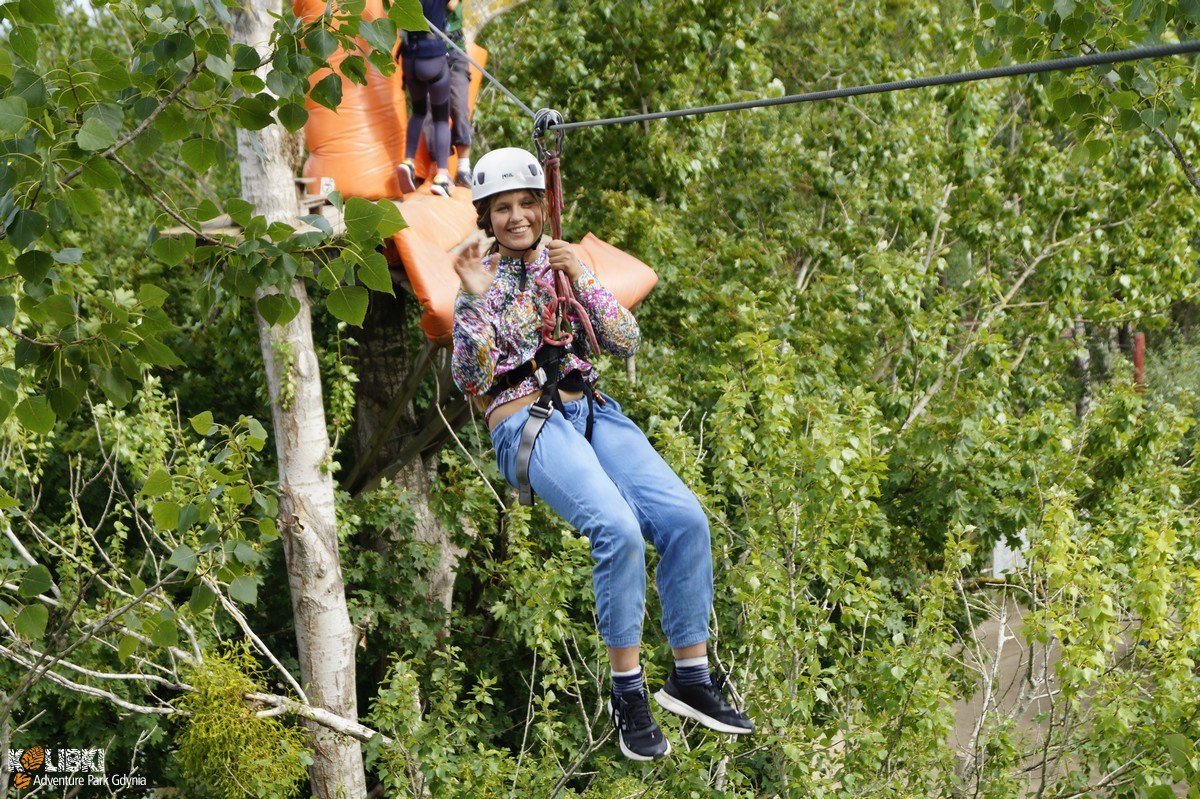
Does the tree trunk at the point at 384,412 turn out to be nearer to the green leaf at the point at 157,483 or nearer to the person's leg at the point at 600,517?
the green leaf at the point at 157,483

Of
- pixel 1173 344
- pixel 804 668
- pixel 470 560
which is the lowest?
pixel 1173 344

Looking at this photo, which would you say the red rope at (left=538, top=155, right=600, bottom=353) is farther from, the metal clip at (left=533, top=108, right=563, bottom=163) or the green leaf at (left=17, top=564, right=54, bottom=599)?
the green leaf at (left=17, top=564, right=54, bottom=599)

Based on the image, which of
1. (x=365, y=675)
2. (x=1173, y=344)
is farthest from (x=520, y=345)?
(x=1173, y=344)

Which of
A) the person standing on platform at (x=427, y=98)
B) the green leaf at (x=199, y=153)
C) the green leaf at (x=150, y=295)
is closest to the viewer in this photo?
the green leaf at (x=199, y=153)

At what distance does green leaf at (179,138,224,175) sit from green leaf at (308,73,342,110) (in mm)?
265

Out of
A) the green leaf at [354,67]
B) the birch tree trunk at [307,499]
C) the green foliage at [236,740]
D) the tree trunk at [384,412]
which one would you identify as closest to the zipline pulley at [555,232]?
the green leaf at [354,67]

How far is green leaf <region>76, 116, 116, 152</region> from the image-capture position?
2486 millimetres

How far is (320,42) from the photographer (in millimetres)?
2729

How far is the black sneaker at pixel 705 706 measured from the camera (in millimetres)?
3201

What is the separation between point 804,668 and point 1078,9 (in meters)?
3.41

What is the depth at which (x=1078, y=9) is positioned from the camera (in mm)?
3562

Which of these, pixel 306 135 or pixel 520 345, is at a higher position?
pixel 306 135

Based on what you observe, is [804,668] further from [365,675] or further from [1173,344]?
[1173,344]

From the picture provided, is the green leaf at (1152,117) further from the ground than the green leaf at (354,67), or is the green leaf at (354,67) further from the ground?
the green leaf at (354,67)
